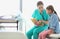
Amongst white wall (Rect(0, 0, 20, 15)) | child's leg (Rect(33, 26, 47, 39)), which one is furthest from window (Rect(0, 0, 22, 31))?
child's leg (Rect(33, 26, 47, 39))

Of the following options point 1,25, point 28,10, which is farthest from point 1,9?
point 28,10

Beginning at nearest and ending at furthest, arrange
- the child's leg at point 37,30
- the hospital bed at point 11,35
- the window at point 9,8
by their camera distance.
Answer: the hospital bed at point 11,35, the child's leg at point 37,30, the window at point 9,8

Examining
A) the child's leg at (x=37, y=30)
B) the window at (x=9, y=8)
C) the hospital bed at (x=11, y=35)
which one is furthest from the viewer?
the window at (x=9, y=8)

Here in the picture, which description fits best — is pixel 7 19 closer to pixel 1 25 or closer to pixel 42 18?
pixel 1 25

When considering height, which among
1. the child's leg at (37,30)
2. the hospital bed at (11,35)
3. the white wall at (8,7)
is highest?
the white wall at (8,7)

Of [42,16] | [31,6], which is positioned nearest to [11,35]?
[42,16]

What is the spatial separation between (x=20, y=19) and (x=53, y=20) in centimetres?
142

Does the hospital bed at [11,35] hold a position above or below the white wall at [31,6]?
below

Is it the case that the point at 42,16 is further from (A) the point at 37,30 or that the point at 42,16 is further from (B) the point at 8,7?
(B) the point at 8,7

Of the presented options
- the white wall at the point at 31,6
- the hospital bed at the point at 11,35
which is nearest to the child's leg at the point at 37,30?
the white wall at the point at 31,6

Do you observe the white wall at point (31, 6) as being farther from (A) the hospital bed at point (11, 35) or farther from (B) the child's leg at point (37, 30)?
(A) the hospital bed at point (11, 35)

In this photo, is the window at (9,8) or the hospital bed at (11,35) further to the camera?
the window at (9,8)

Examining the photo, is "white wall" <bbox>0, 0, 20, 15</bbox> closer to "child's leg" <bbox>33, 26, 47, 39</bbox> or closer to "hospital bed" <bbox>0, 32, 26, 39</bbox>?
"child's leg" <bbox>33, 26, 47, 39</bbox>

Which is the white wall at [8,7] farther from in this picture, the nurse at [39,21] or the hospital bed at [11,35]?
the hospital bed at [11,35]
